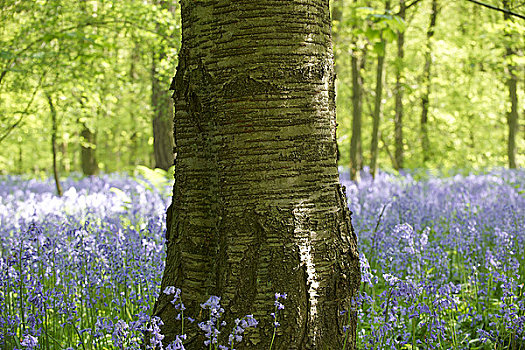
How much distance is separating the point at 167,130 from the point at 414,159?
13731 mm

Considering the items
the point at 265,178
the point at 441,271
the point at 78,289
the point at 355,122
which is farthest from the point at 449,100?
the point at 265,178

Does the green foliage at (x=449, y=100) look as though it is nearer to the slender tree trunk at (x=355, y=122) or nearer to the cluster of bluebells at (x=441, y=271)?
the slender tree trunk at (x=355, y=122)

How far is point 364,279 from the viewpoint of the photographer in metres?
2.59

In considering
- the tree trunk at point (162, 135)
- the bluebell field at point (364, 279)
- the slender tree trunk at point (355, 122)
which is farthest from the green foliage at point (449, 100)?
the bluebell field at point (364, 279)

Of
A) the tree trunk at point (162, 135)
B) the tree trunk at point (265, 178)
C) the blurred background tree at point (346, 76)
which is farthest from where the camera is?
the tree trunk at point (162, 135)

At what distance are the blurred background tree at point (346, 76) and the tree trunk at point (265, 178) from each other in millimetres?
2080

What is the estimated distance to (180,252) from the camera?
253 centimetres

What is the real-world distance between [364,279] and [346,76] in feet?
67.4

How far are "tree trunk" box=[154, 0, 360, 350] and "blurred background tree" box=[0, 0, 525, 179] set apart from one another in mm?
2080

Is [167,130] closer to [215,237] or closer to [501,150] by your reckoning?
[215,237]

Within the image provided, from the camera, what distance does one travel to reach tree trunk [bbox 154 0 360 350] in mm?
2295

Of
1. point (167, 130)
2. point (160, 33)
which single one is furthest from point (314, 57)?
point (167, 130)

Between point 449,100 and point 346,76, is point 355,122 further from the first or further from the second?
point 449,100

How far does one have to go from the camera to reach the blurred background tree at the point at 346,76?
6742 mm
